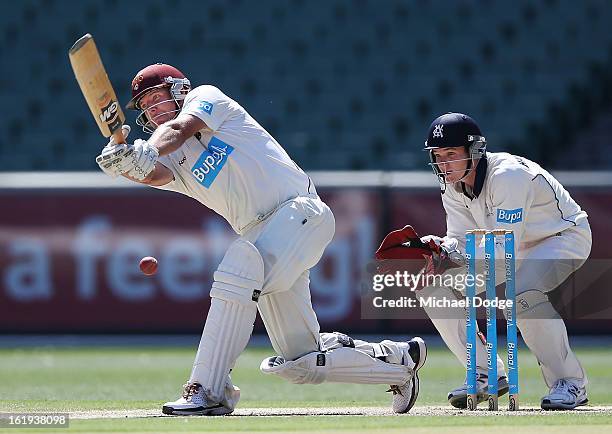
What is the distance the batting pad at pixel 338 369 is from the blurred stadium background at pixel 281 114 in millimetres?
6028

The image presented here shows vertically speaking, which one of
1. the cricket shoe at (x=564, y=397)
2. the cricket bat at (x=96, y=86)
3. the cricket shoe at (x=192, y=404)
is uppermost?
the cricket bat at (x=96, y=86)

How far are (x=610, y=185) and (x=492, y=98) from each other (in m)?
3.84

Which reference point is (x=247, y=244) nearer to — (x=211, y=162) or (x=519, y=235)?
(x=211, y=162)

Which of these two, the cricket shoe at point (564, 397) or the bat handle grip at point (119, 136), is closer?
the bat handle grip at point (119, 136)

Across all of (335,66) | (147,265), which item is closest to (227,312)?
(147,265)

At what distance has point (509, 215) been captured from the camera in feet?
20.8

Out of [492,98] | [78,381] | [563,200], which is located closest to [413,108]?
[492,98]

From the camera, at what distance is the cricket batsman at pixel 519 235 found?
644cm

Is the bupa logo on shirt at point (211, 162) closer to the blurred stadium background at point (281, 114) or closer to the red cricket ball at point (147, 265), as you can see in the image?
the red cricket ball at point (147, 265)

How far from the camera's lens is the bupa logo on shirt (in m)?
6.34

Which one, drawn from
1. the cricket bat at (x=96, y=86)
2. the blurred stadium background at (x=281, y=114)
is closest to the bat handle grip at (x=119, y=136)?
the cricket bat at (x=96, y=86)

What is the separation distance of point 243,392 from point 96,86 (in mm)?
2939

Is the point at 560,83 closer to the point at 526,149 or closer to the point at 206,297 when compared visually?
the point at 526,149

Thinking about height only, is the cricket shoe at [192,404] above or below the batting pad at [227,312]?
below
